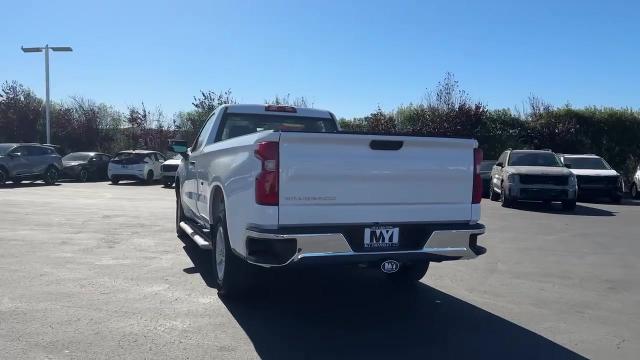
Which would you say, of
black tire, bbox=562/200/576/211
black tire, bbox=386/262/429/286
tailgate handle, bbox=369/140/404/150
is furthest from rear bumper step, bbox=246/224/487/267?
black tire, bbox=562/200/576/211

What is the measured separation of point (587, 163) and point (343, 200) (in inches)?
685

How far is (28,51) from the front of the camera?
93.5 ft

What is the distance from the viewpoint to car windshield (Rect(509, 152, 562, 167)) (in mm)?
16922

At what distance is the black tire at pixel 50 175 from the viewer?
23.6 m

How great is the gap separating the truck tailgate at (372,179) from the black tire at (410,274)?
130 cm

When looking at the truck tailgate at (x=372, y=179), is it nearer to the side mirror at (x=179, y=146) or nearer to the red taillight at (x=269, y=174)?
the red taillight at (x=269, y=174)

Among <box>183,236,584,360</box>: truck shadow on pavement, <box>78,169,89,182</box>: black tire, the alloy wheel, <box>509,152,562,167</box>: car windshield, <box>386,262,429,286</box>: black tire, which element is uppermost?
<box>509,152,562,167</box>: car windshield

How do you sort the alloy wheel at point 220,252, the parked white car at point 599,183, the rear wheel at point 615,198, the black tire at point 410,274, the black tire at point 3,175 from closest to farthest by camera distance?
the alloy wheel at point 220,252 → the black tire at point 410,274 → the parked white car at point 599,183 → the rear wheel at point 615,198 → the black tire at point 3,175

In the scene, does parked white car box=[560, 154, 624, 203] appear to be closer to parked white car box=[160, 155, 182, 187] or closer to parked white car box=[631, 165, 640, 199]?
parked white car box=[631, 165, 640, 199]

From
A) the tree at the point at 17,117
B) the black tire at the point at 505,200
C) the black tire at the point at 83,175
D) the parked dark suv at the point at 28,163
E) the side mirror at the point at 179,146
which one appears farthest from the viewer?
the tree at the point at 17,117

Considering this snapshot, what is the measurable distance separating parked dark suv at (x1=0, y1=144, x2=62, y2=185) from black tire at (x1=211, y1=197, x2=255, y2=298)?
20.0 metres

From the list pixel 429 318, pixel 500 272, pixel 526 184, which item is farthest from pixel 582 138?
pixel 429 318

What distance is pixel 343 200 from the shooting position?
15.9 feet

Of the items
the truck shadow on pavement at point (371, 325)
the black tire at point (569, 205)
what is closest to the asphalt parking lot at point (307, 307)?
the truck shadow on pavement at point (371, 325)
